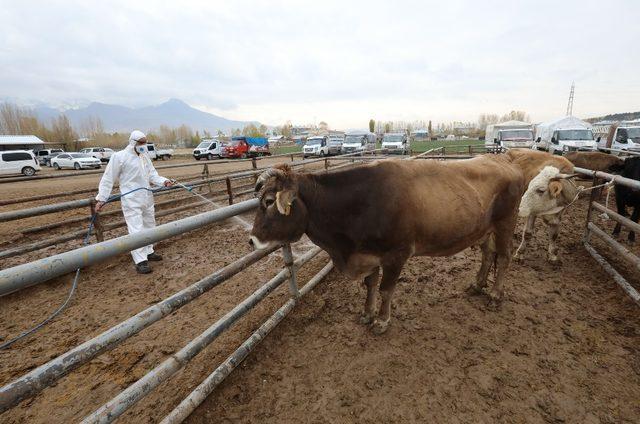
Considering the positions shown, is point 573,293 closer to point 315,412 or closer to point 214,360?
point 315,412

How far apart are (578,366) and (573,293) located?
1.41m

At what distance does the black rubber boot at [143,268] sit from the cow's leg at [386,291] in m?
3.65

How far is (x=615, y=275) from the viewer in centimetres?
376

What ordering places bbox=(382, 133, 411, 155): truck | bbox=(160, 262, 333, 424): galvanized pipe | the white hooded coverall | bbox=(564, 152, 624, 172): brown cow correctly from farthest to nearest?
bbox=(382, 133, 411, 155): truck
bbox=(564, 152, 624, 172): brown cow
the white hooded coverall
bbox=(160, 262, 333, 424): galvanized pipe

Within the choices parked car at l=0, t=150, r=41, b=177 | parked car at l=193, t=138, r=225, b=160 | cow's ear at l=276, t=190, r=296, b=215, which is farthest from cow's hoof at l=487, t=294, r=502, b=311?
parked car at l=193, t=138, r=225, b=160

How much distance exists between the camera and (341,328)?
322 centimetres

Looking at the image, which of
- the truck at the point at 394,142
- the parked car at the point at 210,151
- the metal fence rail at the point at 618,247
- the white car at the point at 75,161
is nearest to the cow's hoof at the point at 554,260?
the metal fence rail at the point at 618,247

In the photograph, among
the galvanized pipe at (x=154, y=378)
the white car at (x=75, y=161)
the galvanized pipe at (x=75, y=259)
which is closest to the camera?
the galvanized pipe at (x=75, y=259)

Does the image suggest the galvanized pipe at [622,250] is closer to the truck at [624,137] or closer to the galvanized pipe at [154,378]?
the galvanized pipe at [154,378]

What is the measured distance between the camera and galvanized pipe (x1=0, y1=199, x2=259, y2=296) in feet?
3.56

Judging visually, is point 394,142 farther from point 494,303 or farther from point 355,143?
point 494,303

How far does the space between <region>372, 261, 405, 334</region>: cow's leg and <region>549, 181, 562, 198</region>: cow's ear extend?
2768mm

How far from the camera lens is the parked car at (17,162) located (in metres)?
21.7

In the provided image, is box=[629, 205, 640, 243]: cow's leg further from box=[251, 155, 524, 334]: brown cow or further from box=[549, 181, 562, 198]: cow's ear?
box=[251, 155, 524, 334]: brown cow
